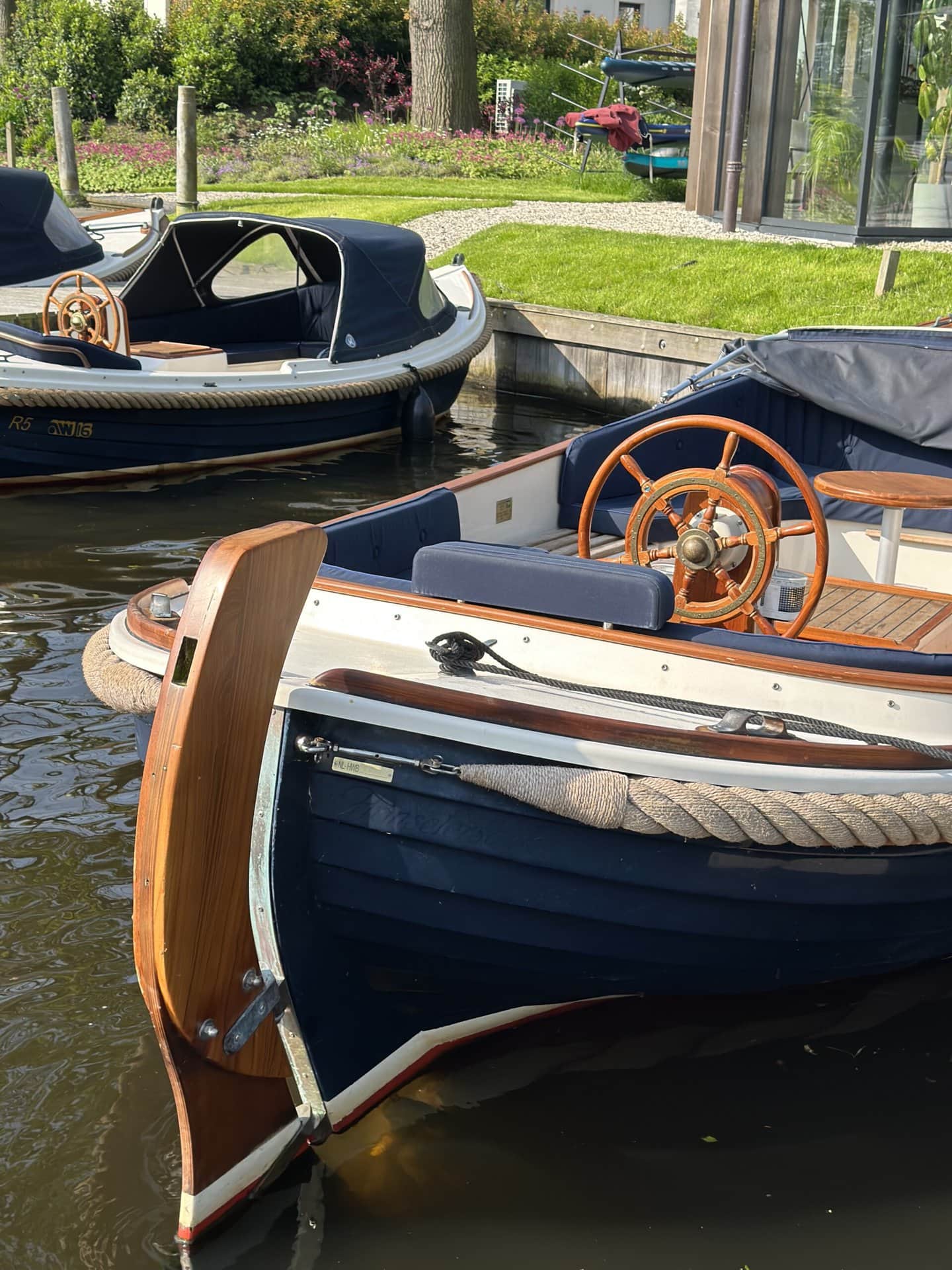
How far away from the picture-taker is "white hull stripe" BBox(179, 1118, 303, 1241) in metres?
3.04

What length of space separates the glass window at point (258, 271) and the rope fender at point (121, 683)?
803cm

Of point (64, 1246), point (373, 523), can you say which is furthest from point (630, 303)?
point (64, 1246)

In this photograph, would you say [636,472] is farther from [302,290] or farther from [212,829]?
[302,290]

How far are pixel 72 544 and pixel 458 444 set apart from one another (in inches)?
142

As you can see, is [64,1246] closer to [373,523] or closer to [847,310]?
[373,523]

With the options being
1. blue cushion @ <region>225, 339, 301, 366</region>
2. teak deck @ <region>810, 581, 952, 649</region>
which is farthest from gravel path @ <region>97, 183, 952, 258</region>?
teak deck @ <region>810, 581, 952, 649</region>

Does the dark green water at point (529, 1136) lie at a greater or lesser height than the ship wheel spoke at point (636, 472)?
lesser

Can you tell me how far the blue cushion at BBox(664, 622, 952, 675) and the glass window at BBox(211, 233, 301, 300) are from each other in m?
8.35

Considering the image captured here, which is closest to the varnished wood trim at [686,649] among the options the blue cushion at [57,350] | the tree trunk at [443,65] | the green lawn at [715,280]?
the blue cushion at [57,350]

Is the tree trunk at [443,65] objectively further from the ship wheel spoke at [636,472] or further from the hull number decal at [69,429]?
the ship wheel spoke at [636,472]

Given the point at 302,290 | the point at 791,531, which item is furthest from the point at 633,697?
the point at 302,290

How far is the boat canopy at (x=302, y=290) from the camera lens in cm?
1007

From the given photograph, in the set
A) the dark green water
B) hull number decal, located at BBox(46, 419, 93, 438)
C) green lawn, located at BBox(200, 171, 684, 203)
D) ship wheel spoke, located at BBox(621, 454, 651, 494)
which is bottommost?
the dark green water

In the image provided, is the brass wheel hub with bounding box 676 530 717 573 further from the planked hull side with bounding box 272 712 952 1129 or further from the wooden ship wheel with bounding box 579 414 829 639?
the planked hull side with bounding box 272 712 952 1129
